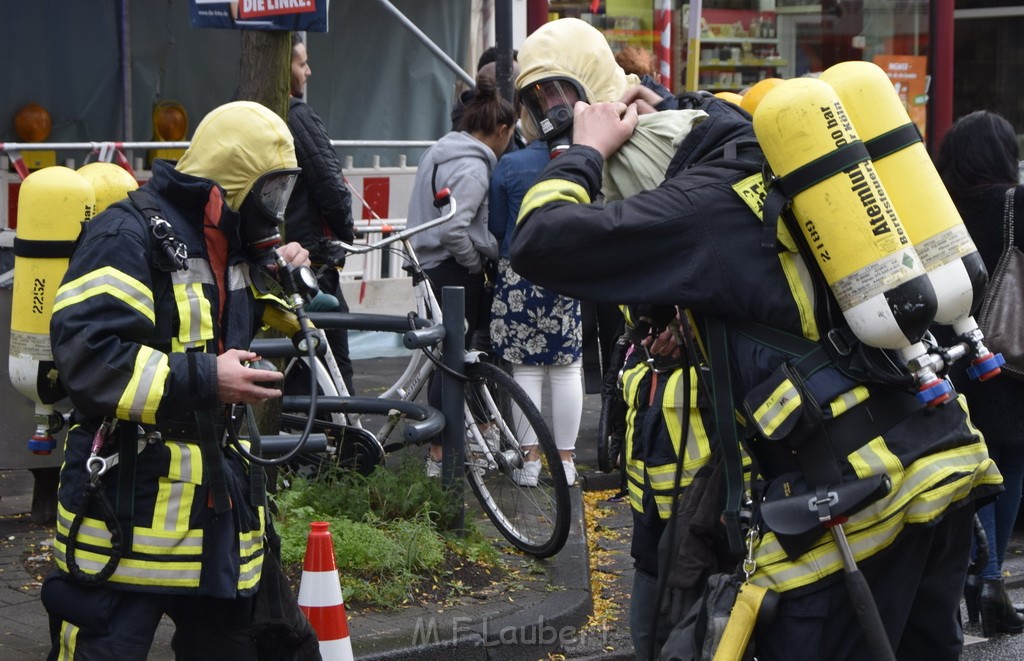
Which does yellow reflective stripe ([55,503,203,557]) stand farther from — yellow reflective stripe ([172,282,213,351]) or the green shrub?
the green shrub

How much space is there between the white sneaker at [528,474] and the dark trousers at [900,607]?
114 inches

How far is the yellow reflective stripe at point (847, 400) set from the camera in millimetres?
2676

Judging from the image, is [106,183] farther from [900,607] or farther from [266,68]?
[900,607]

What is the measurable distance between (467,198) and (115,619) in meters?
3.93

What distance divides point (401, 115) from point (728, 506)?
836 cm

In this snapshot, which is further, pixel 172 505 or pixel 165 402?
pixel 172 505

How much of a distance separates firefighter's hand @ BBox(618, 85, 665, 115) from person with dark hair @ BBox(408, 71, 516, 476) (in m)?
3.49

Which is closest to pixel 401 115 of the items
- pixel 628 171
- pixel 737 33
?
pixel 737 33

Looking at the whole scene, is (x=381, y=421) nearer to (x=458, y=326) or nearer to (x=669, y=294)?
(x=458, y=326)

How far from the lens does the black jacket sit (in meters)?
6.51

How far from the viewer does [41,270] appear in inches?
157

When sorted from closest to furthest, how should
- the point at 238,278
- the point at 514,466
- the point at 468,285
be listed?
the point at 238,278, the point at 514,466, the point at 468,285

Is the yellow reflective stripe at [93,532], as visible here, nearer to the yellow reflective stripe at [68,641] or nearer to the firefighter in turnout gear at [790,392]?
the yellow reflective stripe at [68,641]

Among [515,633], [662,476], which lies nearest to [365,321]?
[515,633]
